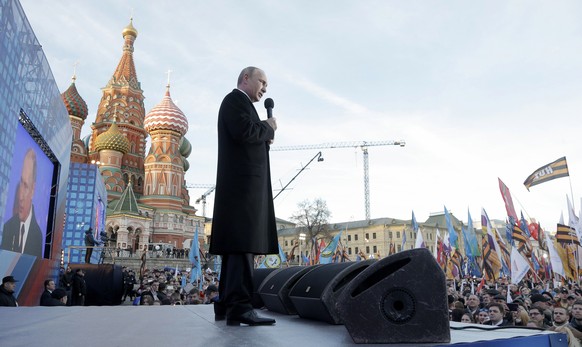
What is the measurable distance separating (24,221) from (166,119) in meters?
46.5

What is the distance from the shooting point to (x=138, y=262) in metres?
39.9

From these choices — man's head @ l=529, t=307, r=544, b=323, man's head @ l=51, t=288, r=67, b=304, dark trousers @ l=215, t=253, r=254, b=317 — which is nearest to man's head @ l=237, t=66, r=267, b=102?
dark trousers @ l=215, t=253, r=254, b=317

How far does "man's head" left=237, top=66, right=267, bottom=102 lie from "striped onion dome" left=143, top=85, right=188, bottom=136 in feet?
180

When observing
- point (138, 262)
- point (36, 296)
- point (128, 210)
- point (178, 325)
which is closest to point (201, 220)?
point (128, 210)

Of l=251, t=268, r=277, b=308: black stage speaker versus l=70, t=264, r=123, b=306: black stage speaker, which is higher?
l=251, t=268, r=277, b=308: black stage speaker

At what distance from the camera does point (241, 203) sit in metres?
3.21

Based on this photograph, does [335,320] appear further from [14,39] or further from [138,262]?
[138,262]

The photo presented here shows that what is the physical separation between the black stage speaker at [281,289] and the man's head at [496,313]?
4694mm

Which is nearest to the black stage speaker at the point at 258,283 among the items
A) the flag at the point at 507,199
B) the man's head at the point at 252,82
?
the man's head at the point at 252,82

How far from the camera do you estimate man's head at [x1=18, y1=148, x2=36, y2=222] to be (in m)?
10.5

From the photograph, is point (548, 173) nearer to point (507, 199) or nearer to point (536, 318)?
point (507, 199)

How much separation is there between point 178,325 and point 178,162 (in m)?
54.0

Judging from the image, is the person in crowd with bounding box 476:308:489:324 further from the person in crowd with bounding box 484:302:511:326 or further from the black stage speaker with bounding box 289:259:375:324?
the black stage speaker with bounding box 289:259:375:324

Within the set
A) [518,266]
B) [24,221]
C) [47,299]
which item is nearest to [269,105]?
[47,299]
